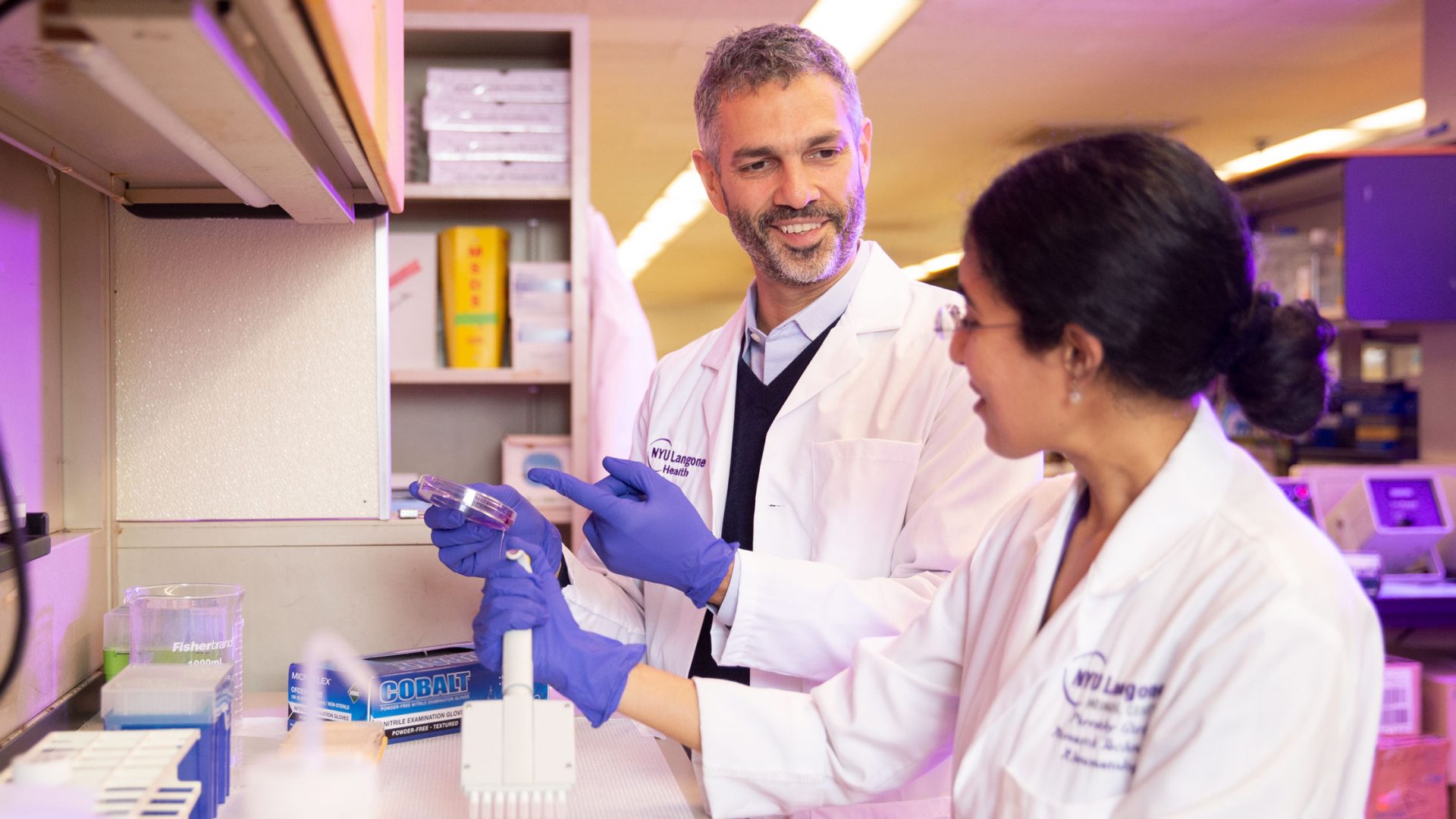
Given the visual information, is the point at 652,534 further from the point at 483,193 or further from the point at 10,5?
the point at 483,193

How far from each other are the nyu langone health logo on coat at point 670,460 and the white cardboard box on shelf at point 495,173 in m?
1.31

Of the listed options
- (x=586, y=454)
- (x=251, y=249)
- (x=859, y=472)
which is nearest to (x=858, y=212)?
(x=859, y=472)

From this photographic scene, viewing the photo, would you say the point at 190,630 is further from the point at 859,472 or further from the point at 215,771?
the point at 859,472

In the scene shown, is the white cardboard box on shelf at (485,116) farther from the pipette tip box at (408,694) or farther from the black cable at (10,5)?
the black cable at (10,5)

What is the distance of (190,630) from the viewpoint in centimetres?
125

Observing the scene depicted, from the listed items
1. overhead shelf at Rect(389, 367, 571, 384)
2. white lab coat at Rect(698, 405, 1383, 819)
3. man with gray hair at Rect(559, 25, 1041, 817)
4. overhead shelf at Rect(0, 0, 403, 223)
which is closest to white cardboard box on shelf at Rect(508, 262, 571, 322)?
overhead shelf at Rect(389, 367, 571, 384)

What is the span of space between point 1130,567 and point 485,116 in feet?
7.85

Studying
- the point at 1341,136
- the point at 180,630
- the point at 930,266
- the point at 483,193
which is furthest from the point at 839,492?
the point at 930,266

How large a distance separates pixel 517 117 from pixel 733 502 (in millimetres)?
1671

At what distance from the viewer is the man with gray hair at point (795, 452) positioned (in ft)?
4.65

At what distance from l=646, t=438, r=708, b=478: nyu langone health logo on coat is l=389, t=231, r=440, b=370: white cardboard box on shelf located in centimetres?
137

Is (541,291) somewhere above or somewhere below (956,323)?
above

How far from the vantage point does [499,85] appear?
2938mm

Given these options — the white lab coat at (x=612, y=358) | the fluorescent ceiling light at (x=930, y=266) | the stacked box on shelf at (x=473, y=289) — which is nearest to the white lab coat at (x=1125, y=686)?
the white lab coat at (x=612, y=358)
